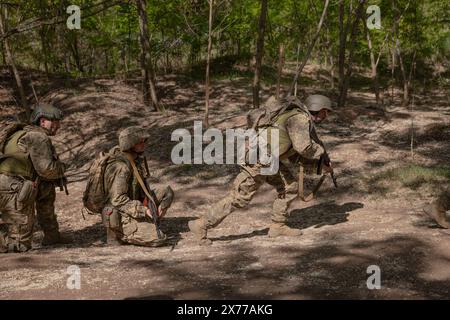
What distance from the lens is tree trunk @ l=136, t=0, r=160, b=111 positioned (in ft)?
45.0

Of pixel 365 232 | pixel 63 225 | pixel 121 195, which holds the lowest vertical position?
pixel 63 225

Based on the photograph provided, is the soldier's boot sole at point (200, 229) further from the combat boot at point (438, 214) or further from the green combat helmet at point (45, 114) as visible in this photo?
the combat boot at point (438, 214)

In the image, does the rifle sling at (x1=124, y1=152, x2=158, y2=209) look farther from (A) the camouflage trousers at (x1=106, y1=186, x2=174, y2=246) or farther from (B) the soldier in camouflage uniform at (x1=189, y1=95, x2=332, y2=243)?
(B) the soldier in camouflage uniform at (x1=189, y1=95, x2=332, y2=243)

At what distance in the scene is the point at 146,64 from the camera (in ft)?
46.6

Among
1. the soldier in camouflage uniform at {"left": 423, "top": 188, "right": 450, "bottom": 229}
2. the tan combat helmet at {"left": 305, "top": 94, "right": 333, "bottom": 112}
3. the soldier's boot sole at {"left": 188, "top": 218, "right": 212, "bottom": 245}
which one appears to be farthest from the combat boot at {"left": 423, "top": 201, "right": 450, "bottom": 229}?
the soldier's boot sole at {"left": 188, "top": 218, "right": 212, "bottom": 245}

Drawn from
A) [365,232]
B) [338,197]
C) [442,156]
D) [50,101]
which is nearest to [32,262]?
[365,232]

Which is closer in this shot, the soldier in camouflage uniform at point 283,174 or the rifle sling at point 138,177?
the soldier in camouflage uniform at point 283,174

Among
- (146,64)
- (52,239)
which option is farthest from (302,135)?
(146,64)

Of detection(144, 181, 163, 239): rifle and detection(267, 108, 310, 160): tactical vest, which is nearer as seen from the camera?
detection(267, 108, 310, 160): tactical vest

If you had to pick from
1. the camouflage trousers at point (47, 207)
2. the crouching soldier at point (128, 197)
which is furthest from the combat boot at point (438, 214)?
the camouflage trousers at point (47, 207)

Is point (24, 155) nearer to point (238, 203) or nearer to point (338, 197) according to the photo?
point (238, 203)

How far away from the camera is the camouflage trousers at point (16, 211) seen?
5.85 metres

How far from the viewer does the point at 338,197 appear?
27.3ft
